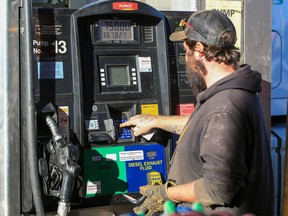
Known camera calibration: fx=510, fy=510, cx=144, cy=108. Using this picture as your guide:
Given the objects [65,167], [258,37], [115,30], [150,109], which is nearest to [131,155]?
[150,109]

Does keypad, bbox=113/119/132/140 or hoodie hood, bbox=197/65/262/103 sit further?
keypad, bbox=113/119/132/140

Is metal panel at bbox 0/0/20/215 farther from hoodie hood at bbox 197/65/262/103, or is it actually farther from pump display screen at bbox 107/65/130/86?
hoodie hood at bbox 197/65/262/103

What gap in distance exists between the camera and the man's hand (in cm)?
248

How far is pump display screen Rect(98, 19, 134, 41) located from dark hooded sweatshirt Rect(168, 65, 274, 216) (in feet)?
3.07

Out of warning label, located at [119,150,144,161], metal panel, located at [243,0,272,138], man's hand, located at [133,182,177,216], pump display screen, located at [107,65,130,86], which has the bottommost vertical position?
man's hand, located at [133,182,177,216]

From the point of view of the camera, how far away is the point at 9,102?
2.87m

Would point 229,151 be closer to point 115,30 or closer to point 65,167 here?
point 65,167

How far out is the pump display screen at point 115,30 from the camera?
313cm

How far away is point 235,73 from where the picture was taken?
2352 mm

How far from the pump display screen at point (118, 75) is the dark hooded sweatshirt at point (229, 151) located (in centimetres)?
84

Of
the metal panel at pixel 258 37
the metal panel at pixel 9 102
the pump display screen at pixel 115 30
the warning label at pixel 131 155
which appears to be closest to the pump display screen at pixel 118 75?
the pump display screen at pixel 115 30

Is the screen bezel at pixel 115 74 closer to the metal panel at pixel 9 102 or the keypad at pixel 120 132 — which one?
the keypad at pixel 120 132

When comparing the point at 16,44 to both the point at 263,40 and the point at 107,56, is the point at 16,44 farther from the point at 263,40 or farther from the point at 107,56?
the point at 263,40

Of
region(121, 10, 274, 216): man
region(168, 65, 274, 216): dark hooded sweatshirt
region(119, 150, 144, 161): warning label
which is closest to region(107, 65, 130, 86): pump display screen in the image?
region(119, 150, 144, 161): warning label
